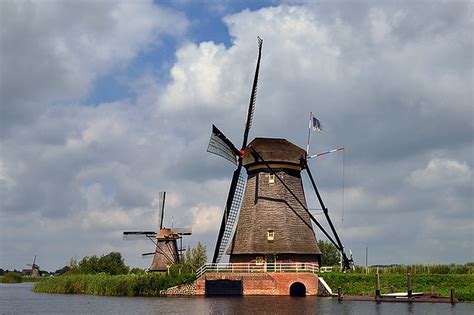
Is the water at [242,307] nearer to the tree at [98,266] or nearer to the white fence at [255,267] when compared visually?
the white fence at [255,267]

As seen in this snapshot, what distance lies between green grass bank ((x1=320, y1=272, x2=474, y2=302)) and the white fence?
1452 millimetres

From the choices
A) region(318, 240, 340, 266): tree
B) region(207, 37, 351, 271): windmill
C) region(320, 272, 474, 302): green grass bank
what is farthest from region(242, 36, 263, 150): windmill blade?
region(318, 240, 340, 266): tree

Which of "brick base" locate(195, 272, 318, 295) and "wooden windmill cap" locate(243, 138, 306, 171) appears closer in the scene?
"brick base" locate(195, 272, 318, 295)

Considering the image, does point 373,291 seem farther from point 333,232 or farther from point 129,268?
point 129,268

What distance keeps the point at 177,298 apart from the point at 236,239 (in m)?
6.25

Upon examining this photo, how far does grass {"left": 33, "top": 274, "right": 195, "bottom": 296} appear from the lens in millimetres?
37656

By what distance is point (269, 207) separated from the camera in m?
38.6

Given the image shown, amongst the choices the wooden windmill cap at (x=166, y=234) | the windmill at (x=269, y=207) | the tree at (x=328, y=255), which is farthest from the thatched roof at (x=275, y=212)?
the tree at (x=328, y=255)

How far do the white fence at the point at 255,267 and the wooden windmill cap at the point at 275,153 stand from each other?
6121 mm

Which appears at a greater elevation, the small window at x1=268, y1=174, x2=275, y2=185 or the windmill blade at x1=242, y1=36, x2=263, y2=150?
the windmill blade at x1=242, y1=36, x2=263, y2=150

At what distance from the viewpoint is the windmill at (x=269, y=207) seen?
37.8 meters

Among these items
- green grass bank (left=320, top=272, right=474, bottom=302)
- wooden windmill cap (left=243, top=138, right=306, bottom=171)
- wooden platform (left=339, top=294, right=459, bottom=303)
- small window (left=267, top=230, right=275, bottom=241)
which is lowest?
wooden platform (left=339, top=294, right=459, bottom=303)

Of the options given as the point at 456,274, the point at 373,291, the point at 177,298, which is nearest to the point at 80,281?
the point at 177,298

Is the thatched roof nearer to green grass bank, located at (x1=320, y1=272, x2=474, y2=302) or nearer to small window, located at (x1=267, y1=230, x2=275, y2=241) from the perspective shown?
small window, located at (x1=267, y1=230, x2=275, y2=241)
